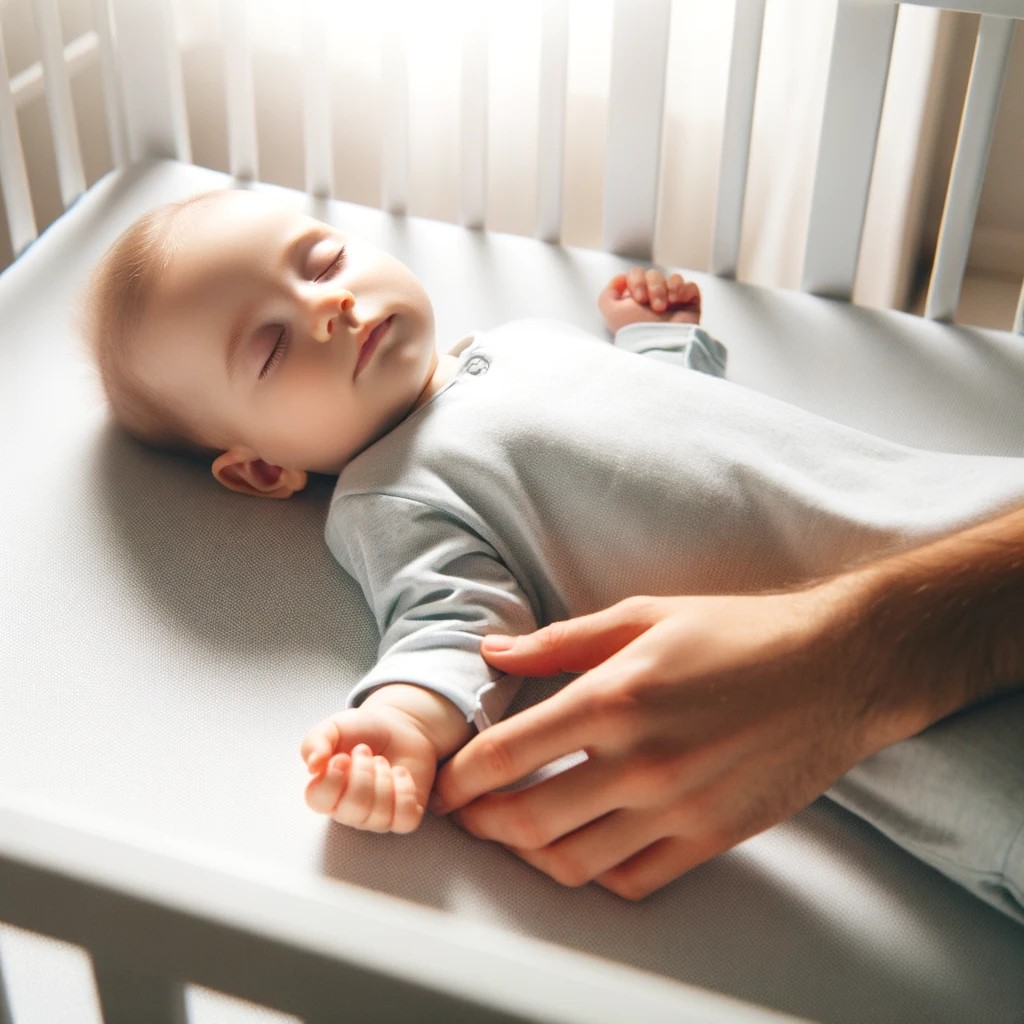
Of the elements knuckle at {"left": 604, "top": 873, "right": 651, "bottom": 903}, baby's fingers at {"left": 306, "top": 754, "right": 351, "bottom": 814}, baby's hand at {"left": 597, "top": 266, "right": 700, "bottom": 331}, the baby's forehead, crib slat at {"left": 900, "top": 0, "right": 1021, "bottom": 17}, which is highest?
crib slat at {"left": 900, "top": 0, "right": 1021, "bottom": 17}

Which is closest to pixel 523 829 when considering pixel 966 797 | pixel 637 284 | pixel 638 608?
pixel 638 608

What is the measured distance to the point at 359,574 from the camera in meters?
0.95

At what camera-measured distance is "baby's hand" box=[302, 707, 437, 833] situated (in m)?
0.73

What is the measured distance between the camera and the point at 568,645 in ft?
2.60

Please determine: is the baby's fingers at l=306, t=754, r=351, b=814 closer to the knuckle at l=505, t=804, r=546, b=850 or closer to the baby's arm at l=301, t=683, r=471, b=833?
the baby's arm at l=301, t=683, r=471, b=833

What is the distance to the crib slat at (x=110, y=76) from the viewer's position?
1.30 m

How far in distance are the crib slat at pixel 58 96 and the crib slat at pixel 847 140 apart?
2.49 feet

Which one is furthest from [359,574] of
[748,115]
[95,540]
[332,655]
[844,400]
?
[748,115]

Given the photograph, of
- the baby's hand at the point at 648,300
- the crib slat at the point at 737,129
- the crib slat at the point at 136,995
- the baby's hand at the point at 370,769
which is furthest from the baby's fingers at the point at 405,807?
the crib slat at the point at 737,129

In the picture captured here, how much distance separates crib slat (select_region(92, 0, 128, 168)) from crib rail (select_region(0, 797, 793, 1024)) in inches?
40.0

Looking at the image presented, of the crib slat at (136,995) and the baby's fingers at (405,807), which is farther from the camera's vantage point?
the baby's fingers at (405,807)

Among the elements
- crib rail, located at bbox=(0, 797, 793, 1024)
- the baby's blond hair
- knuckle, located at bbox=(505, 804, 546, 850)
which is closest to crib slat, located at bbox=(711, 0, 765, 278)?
the baby's blond hair

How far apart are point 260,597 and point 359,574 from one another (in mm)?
78

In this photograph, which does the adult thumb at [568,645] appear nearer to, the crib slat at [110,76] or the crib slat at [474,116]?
the crib slat at [474,116]
